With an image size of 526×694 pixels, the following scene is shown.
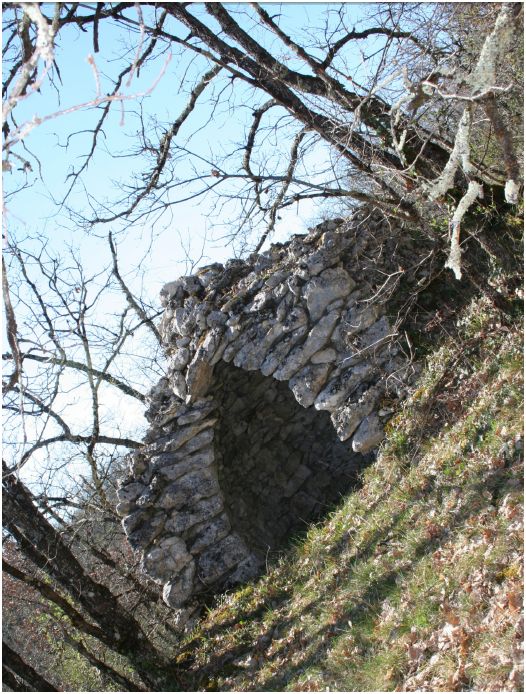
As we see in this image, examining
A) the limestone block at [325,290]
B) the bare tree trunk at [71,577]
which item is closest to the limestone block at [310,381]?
the limestone block at [325,290]

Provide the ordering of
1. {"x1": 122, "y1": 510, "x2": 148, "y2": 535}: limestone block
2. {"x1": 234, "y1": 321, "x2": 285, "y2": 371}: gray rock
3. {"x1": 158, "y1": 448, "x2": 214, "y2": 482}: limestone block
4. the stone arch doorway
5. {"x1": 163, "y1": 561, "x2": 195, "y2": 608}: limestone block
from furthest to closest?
the stone arch doorway < {"x1": 158, "y1": 448, "x2": 214, "y2": 482}: limestone block < {"x1": 122, "y1": 510, "x2": 148, "y2": 535}: limestone block < {"x1": 163, "y1": 561, "x2": 195, "y2": 608}: limestone block < {"x1": 234, "y1": 321, "x2": 285, "y2": 371}: gray rock

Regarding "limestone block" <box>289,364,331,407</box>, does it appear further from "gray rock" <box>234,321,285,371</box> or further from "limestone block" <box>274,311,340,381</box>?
"gray rock" <box>234,321,285,371</box>

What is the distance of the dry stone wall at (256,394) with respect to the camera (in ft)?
24.7

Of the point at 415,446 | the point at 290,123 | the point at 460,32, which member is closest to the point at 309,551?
the point at 415,446

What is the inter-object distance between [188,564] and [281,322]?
306 cm

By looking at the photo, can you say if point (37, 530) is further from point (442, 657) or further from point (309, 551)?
point (442, 657)

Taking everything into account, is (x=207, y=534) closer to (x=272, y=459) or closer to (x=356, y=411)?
(x=272, y=459)

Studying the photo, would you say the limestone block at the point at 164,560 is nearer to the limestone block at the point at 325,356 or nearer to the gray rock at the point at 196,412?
the gray rock at the point at 196,412

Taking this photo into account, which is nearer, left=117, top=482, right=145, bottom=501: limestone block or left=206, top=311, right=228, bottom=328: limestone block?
left=206, top=311, right=228, bottom=328: limestone block

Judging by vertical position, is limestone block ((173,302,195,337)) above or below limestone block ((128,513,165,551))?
above

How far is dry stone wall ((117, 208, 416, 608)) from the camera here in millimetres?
7516

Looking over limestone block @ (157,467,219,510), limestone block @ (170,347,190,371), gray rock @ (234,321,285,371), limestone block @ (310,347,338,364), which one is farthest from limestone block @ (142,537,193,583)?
limestone block @ (310,347,338,364)

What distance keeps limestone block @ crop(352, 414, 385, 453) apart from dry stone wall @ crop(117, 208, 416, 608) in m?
0.01

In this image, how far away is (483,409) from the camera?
20.1 ft
